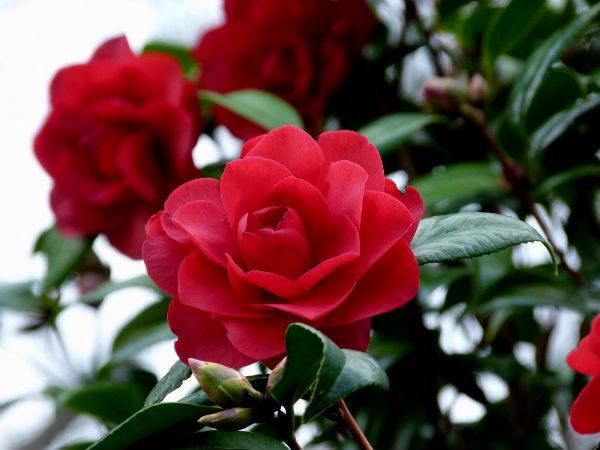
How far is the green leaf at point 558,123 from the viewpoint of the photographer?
0.71 meters

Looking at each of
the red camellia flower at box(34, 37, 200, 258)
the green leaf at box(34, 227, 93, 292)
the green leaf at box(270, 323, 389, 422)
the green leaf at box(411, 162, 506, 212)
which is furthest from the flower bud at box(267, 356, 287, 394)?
the green leaf at box(34, 227, 93, 292)

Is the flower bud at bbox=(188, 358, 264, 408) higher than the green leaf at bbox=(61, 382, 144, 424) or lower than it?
higher

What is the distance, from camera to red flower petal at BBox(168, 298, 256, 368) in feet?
1.41

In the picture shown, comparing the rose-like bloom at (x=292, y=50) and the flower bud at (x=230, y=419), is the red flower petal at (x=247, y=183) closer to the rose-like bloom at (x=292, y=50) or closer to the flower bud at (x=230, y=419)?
the flower bud at (x=230, y=419)

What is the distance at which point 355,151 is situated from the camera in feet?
1.51

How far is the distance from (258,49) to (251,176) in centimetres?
52

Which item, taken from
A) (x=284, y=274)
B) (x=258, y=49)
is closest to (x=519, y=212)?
(x=258, y=49)

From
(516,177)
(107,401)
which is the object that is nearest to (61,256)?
(107,401)

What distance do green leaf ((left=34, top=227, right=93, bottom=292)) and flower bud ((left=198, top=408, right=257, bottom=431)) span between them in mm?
651

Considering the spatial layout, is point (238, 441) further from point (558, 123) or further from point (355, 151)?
point (558, 123)

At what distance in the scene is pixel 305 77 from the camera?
895mm

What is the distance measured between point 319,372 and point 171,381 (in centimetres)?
16

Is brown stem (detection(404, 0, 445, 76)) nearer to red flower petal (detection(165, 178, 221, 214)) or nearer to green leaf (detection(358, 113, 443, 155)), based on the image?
green leaf (detection(358, 113, 443, 155))

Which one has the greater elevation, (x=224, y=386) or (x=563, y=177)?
(x=224, y=386)
